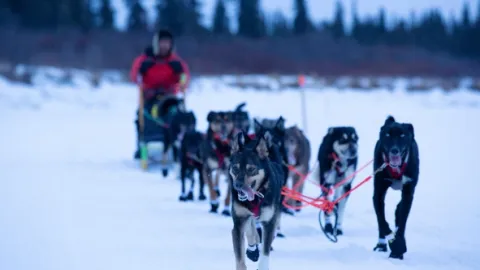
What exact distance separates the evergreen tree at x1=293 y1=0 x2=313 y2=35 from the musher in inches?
1639

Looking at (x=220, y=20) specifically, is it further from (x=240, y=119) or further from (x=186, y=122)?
(x=240, y=119)

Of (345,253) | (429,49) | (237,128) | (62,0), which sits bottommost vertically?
(345,253)

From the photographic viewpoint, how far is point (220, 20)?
4738cm

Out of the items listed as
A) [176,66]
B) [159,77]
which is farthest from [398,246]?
[159,77]

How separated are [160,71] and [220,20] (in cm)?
3932

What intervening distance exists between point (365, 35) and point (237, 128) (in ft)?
158

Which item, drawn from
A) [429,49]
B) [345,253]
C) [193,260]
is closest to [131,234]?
[193,260]

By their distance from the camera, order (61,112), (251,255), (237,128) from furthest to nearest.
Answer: (61,112) < (237,128) < (251,255)

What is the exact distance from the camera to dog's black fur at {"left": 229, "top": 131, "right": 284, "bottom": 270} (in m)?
3.52

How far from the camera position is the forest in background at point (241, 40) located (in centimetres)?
3572

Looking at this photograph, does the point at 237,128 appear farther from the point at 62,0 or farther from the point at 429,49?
the point at 429,49

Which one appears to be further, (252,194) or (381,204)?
(381,204)

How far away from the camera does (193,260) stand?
416cm

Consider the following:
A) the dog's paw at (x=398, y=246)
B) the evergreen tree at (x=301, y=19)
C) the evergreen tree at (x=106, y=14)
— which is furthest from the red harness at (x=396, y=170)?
the evergreen tree at (x=301, y=19)
